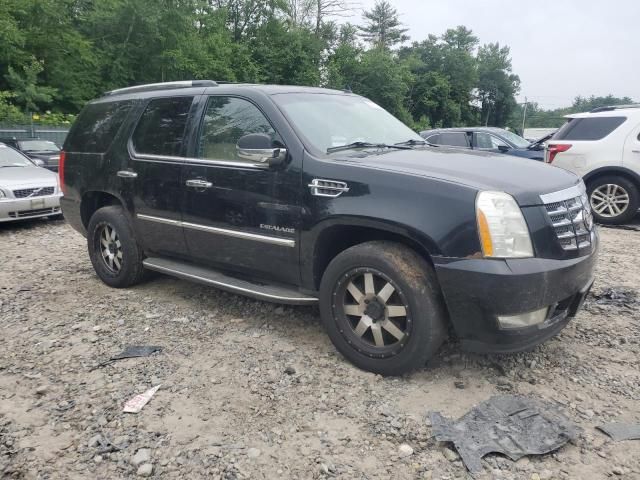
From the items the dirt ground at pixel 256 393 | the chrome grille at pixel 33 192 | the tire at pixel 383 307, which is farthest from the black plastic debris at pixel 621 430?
the chrome grille at pixel 33 192

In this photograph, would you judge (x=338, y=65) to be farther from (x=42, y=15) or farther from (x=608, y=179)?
(x=608, y=179)

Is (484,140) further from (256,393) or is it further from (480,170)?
(256,393)

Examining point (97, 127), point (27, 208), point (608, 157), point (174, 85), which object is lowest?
point (27, 208)

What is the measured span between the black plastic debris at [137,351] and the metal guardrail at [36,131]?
17986mm

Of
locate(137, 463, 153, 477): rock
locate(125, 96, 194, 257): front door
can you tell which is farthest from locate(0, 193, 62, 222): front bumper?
locate(137, 463, 153, 477): rock

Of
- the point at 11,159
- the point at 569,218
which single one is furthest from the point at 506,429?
the point at 11,159

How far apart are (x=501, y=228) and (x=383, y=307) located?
0.84 meters

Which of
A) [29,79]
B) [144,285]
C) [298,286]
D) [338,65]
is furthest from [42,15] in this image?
[298,286]

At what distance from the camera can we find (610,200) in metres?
7.90

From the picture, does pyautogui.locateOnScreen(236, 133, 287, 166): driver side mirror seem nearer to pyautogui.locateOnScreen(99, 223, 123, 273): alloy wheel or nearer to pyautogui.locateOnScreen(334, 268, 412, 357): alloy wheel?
pyautogui.locateOnScreen(334, 268, 412, 357): alloy wheel

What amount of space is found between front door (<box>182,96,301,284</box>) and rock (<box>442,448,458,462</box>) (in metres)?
1.51

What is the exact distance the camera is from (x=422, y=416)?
2.86m

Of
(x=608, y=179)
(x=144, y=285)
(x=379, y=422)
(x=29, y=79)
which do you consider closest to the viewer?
(x=379, y=422)

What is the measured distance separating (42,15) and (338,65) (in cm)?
1978
